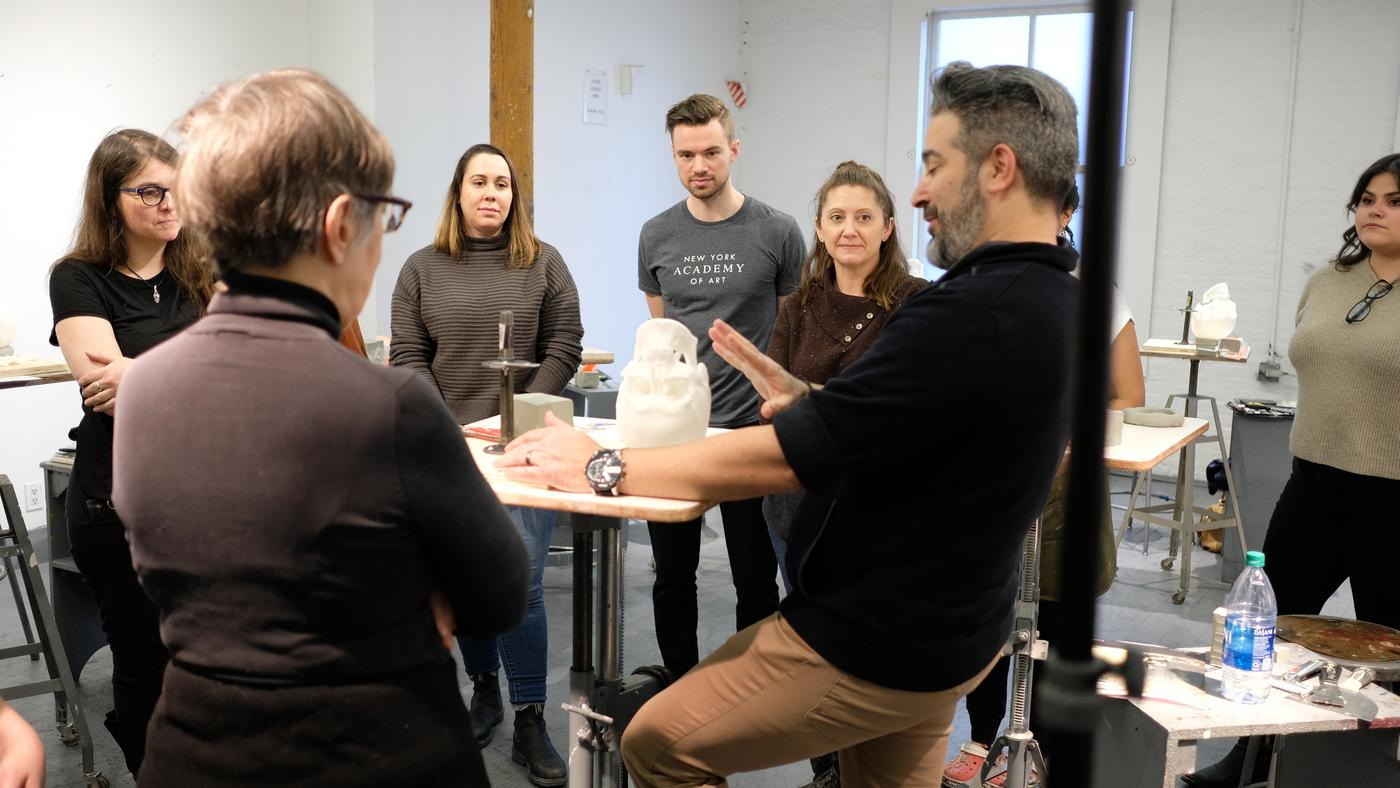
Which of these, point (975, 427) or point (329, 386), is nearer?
point (329, 386)

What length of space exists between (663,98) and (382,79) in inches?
102

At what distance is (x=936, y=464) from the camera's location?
1.51 meters

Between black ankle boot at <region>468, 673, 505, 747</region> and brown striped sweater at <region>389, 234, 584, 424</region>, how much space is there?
767 millimetres

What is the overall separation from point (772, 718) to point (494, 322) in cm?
163

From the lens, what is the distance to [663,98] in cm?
757

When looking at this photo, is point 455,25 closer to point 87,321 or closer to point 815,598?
point 87,321

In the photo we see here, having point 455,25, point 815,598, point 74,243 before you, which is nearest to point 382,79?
point 455,25

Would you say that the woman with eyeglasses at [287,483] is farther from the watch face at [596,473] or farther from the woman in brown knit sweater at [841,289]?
the woman in brown knit sweater at [841,289]

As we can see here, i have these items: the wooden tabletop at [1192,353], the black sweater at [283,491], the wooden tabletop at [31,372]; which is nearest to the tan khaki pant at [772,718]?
the black sweater at [283,491]

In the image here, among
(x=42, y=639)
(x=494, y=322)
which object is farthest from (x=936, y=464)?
(x=42, y=639)

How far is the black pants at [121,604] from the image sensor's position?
2.38 meters

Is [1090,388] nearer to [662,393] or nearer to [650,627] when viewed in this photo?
[662,393]

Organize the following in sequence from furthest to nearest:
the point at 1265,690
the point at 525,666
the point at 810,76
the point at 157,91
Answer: the point at 810,76 → the point at 157,91 → the point at 525,666 → the point at 1265,690

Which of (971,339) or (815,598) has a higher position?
(971,339)
